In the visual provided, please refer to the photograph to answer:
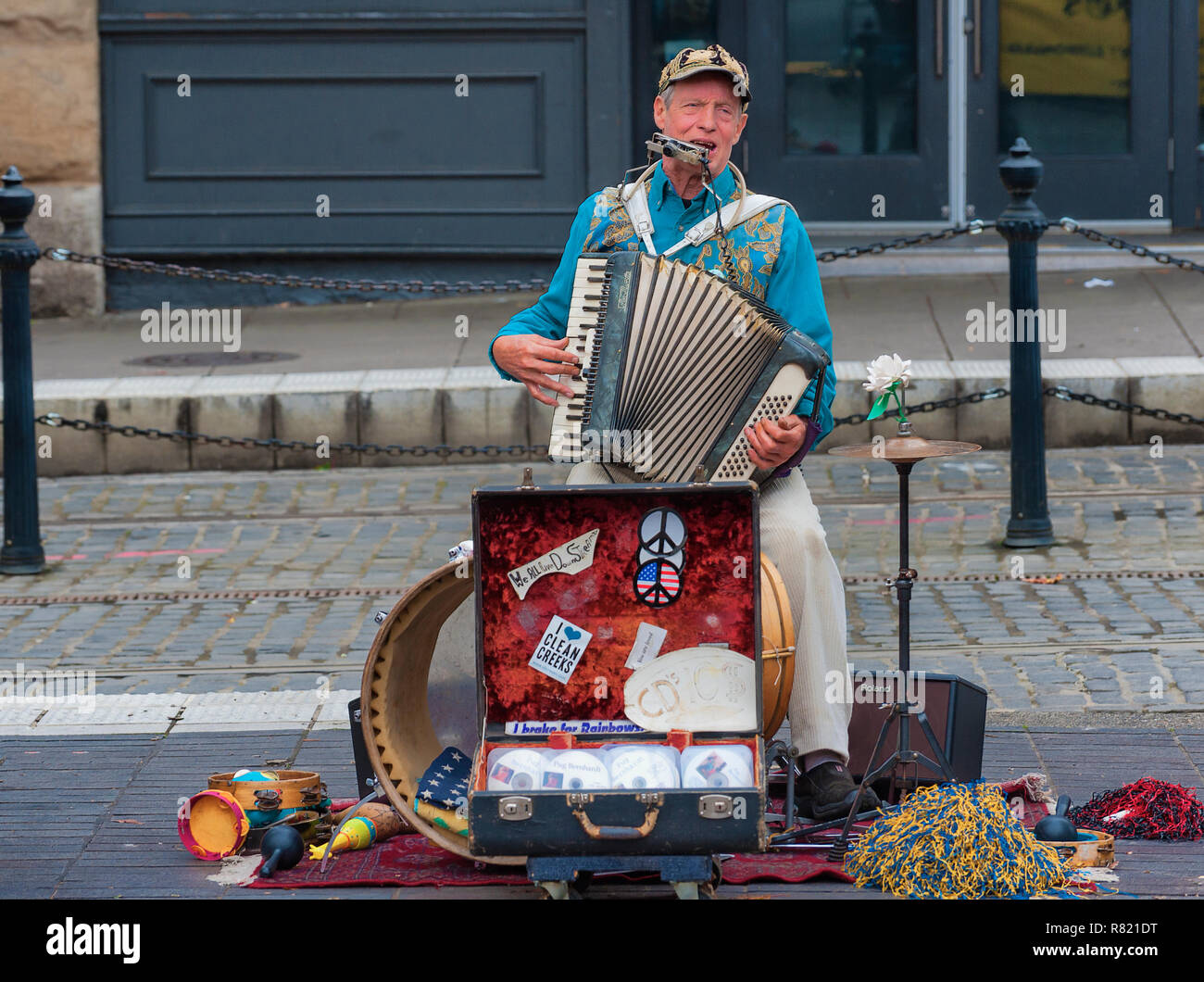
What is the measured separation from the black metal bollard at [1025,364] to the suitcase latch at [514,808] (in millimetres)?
4179

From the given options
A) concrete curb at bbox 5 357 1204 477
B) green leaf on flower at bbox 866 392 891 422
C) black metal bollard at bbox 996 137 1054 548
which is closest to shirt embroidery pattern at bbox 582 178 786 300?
green leaf on flower at bbox 866 392 891 422

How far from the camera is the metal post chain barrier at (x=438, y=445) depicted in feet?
27.2

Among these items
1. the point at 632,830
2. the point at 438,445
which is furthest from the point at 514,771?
the point at 438,445

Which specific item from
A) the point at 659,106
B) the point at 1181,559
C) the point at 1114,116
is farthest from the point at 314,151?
the point at 659,106

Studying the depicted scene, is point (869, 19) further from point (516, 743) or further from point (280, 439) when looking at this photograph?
point (516, 743)

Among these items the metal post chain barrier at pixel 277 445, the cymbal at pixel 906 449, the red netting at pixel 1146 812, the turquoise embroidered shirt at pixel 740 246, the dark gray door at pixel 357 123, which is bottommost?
the red netting at pixel 1146 812

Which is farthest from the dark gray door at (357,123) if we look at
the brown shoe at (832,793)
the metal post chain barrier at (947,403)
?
the brown shoe at (832,793)

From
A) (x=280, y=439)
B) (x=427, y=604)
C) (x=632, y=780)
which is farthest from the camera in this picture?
(x=280, y=439)

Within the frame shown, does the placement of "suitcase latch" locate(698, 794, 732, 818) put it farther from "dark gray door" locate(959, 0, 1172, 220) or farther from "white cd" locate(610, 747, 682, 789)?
"dark gray door" locate(959, 0, 1172, 220)

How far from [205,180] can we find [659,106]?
8000 mm

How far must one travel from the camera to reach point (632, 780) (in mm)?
3982

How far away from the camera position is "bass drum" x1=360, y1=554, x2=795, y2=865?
4312 mm

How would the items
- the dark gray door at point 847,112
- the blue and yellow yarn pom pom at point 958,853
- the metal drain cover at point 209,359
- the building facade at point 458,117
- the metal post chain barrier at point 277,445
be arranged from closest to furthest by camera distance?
the blue and yellow yarn pom pom at point 958,853 → the metal post chain barrier at point 277,445 → the metal drain cover at point 209,359 → the building facade at point 458,117 → the dark gray door at point 847,112

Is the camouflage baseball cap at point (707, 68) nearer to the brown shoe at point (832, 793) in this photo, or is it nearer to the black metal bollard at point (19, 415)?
the brown shoe at point (832, 793)
